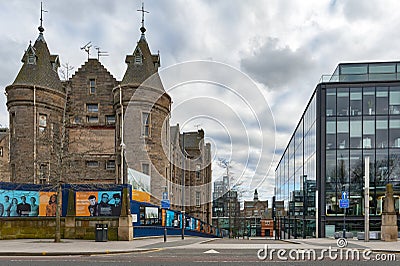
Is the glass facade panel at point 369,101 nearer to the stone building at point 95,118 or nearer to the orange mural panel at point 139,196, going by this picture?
the stone building at point 95,118

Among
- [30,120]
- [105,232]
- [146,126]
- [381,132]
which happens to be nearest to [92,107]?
[30,120]

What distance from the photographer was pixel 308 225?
1783 inches

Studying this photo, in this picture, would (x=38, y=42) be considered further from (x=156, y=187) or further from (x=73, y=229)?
(x=73, y=229)

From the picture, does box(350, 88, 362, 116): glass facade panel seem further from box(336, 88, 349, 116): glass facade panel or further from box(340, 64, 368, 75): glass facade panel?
box(340, 64, 368, 75): glass facade panel

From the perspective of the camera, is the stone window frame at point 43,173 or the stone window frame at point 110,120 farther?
the stone window frame at point 110,120

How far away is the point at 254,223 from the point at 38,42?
85421mm

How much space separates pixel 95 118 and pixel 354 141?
2430 centimetres

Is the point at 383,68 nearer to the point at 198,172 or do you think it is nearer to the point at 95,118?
the point at 95,118

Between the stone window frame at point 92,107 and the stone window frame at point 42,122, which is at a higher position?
the stone window frame at point 92,107

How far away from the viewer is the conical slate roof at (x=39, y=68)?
3981cm

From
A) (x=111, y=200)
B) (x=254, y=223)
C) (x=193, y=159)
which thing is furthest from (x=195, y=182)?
(x=254, y=223)

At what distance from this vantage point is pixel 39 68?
4075cm

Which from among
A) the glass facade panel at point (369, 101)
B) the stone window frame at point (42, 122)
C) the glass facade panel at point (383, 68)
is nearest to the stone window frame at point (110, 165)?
the stone window frame at point (42, 122)

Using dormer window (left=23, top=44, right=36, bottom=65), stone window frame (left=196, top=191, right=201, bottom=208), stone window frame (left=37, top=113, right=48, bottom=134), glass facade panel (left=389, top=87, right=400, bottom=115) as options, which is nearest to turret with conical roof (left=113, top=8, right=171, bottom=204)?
stone window frame (left=37, top=113, right=48, bottom=134)
